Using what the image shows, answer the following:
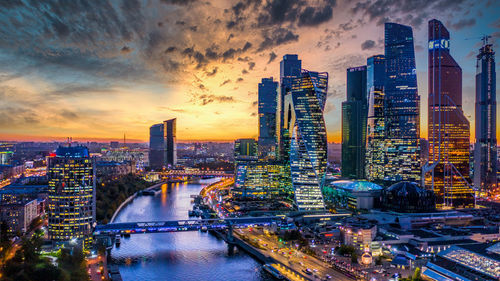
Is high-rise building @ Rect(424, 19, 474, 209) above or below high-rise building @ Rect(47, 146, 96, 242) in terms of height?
above

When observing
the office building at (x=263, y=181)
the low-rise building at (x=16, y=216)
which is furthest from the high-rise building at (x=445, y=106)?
the low-rise building at (x=16, y=216)

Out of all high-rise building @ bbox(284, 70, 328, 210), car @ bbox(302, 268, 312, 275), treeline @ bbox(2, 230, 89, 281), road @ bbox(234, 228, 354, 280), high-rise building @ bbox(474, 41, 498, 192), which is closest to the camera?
treeline @ bbox(2, 230, 89, 281)

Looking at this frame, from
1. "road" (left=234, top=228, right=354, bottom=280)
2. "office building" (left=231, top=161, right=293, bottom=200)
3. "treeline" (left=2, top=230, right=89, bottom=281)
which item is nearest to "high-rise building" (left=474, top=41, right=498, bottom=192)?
"office building" (left=231, top=161, right=293, bottom=200)

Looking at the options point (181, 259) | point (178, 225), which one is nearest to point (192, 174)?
point (178, 225)

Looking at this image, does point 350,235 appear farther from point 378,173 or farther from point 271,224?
point 378,173

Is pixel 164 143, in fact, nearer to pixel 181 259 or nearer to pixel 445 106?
pixel 445 106

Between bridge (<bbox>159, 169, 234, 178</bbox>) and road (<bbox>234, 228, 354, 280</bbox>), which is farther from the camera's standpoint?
bridge (<bbox>159, 169, 234, 178</bbox>)

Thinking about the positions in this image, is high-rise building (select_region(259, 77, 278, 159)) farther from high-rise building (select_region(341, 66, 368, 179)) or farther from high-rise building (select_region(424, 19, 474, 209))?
high-rise building (select_region(424, 19, 474, 209))
